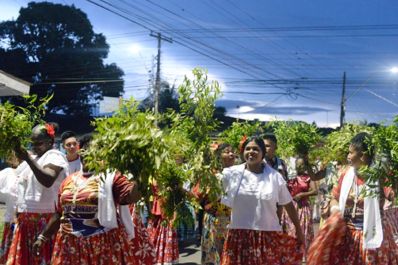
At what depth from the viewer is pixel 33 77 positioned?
37.1 meters

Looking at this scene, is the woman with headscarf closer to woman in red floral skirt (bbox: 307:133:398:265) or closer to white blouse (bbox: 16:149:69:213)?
woman in red floral skirt (bbox: 307:133:398:265)

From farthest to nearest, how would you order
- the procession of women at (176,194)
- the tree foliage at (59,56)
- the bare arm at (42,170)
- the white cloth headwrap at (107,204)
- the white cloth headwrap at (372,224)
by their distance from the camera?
the tree foliage at (59,56), the white cloth headwrap at (372,224), the bare arm at (42,170), the white cloth headwrap at (107,204), the procession of women at (176,194)

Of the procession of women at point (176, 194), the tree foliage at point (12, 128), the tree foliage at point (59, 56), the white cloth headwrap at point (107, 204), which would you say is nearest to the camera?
the procession of women at point (176, 194)

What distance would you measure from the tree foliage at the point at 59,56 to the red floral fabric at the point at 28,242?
3246 cm

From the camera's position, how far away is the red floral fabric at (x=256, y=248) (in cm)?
498

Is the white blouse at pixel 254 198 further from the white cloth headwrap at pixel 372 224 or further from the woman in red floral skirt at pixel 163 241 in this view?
the woman in red floral skirt at pixel 163 241

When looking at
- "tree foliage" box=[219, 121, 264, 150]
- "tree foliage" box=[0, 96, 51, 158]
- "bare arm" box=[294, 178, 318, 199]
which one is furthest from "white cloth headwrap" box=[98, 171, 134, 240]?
"bare arm" box=[294, 178, 318, 199]

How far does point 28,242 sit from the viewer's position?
5.27m

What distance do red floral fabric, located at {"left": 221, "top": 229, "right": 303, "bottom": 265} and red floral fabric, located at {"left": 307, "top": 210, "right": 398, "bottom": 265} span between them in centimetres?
30

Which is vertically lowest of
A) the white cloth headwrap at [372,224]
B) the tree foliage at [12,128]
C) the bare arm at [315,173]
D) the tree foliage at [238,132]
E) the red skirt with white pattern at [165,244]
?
the red skirt with white pattern at [165,244]

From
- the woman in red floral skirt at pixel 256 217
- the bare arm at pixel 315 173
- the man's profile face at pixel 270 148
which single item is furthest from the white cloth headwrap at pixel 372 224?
the bare arm at pixel 315 173

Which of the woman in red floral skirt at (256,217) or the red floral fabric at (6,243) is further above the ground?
the woman in red floral skirt at (256,217)

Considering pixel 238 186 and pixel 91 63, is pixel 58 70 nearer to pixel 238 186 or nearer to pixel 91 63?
pixel 91 63

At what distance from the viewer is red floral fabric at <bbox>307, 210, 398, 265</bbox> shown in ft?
15.8
